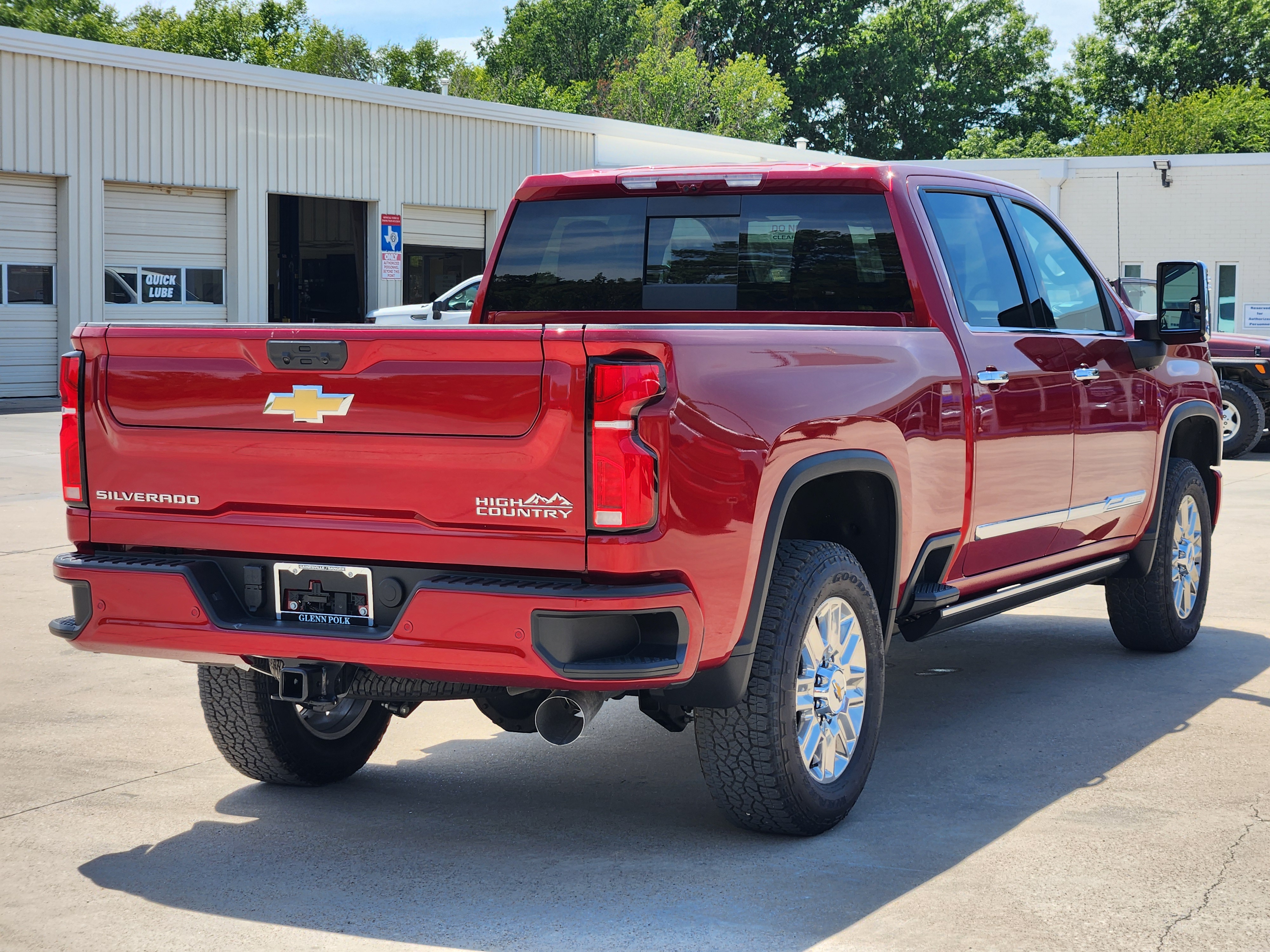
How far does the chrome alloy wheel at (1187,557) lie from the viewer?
7383mm

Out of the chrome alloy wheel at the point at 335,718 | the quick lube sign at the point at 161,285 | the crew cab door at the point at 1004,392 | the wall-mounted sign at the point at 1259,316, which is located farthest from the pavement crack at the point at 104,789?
the wall-mounted sign at the point at 1259,316

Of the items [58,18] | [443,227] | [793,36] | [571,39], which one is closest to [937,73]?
[793,36]

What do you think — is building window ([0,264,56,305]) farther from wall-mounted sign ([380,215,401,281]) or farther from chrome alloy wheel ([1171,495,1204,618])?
chrome alloy wheel ([1171,495,1204,618])

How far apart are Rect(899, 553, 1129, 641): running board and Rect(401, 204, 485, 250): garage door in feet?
74.3

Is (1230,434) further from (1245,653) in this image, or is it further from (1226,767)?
(1226,767)

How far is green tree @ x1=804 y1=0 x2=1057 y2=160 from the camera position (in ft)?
228

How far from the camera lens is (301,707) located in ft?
17.2

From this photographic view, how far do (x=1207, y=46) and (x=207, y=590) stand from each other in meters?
64.6

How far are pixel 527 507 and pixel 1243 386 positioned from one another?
15519 millimetres

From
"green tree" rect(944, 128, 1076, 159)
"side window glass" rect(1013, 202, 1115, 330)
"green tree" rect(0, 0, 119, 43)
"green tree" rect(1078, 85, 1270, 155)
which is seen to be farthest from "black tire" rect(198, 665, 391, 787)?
"green tree" rect(0, 0, 119, 43)

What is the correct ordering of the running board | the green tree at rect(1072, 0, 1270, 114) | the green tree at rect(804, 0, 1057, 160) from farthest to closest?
the green tree at rect(804, 0, 1057, 160)
the green tree at rect(1072, 0, 1270, 114)
the running board

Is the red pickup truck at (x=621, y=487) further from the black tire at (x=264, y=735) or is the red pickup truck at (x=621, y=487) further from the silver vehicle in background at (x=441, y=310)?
the silver vehicle in background at (x=441, y=310)

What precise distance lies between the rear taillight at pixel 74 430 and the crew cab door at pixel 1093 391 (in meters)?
3.54

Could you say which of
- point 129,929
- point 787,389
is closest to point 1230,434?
point 787,389
